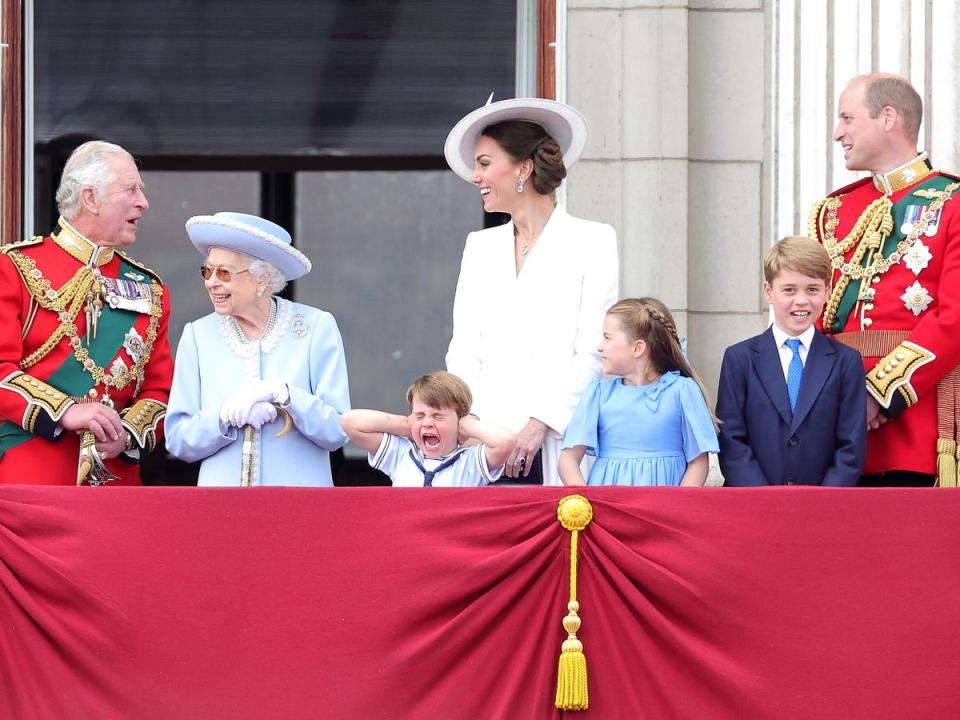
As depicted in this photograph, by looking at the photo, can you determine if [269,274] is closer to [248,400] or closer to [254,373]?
[254,373]

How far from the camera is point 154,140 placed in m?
7.61

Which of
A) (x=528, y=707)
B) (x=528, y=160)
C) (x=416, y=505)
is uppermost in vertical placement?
(x=528, y=160)

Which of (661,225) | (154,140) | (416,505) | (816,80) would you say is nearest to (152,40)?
(154,140)

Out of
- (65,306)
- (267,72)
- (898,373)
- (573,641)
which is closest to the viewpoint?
(573,641)

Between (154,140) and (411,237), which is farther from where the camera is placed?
(411,237)

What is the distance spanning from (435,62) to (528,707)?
4183mm

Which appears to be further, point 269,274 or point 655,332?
point 269,274

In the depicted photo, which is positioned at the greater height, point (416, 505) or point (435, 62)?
point (435, 62)

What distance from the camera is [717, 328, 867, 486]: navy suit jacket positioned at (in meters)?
4.55

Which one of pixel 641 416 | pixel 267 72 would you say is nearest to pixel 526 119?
pixel 641 416

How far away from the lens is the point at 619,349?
15.1 ft

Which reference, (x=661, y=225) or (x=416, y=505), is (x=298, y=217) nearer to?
(x=661, y=225)

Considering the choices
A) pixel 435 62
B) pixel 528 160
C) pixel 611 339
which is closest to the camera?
pixel 611 339

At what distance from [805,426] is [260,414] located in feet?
4.95
